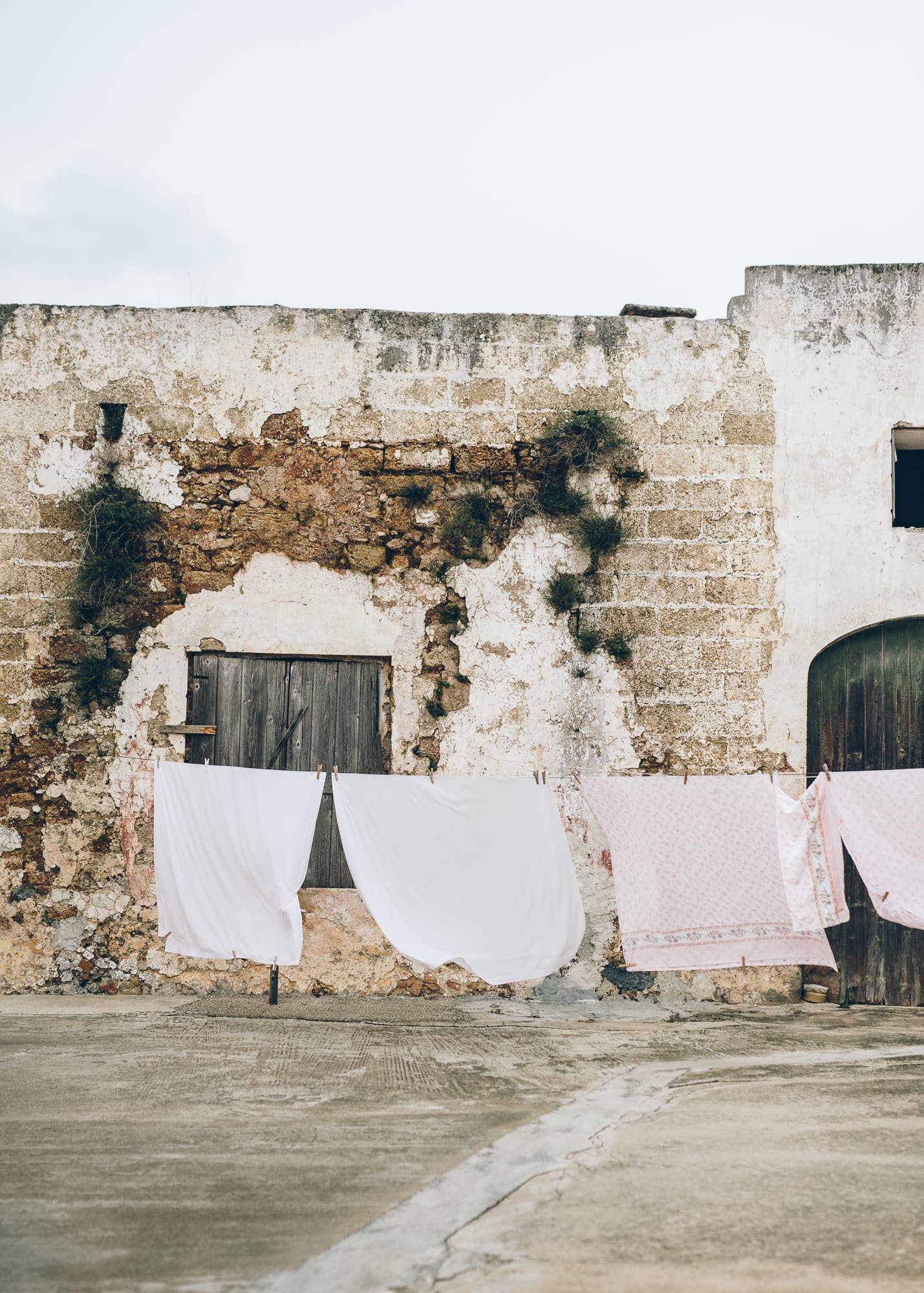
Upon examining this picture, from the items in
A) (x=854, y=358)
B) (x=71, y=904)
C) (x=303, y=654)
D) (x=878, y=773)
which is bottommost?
(x=71, y=904)

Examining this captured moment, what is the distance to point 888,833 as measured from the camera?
564cm

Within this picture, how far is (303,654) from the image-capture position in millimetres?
6605

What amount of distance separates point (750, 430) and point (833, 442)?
461 millimetres

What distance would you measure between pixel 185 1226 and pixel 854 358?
215 inches

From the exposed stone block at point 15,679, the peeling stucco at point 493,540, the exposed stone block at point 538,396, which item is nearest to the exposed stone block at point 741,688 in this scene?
the peeling stucco at point 493,540

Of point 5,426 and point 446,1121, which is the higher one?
point 5,426

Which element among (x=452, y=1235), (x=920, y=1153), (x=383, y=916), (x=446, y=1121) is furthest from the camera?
(x=383, y=916)

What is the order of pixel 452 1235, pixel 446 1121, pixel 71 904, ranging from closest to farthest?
pixel 452 1235 → pixel 446 1121 → pixel 71 904

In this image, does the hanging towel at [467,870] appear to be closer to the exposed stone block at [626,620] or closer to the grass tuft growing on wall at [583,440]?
the exposed stone block at [626,620]

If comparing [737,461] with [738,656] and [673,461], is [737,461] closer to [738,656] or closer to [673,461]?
[673,461]

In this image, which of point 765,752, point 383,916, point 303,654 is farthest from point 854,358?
point 383,916

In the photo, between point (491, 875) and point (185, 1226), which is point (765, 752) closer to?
point (491, 875)

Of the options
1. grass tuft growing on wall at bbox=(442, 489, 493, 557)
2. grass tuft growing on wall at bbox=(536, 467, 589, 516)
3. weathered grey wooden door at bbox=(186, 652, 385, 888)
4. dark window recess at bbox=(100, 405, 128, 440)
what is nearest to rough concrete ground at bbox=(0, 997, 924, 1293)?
weathered grey wooden door at bbox=(186, 652, 385, 888)

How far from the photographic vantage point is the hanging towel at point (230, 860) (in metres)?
5.66
